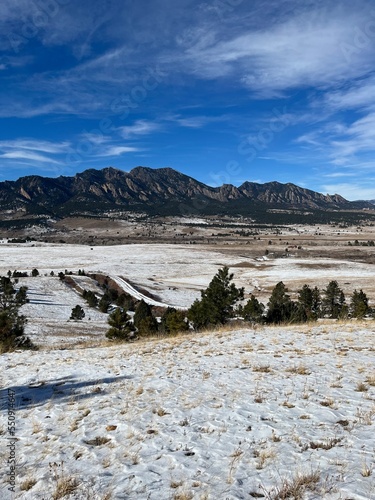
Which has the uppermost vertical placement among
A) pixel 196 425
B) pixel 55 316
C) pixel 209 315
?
pixel 196 425

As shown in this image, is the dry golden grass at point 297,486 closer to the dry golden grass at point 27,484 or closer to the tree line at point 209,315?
the dry golden grass at point 27,484

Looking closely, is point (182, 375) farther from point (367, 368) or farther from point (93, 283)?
point (93, 283)

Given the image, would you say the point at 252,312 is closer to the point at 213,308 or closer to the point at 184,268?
the point at 213,308

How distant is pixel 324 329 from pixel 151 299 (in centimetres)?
6387

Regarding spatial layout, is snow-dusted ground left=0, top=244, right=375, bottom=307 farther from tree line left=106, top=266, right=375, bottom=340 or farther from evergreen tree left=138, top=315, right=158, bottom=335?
evergreen tree left=138, top=315, right=158, bottom=335

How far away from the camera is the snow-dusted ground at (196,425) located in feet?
19.1

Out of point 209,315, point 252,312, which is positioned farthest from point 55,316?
point 252,312

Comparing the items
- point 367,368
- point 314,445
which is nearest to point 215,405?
point 314,445

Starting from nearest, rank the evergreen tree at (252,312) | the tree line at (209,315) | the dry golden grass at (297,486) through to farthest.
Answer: the dry golden grass at (297,486) → the tree line at (209,315) → the evergreen tree at (252,312)

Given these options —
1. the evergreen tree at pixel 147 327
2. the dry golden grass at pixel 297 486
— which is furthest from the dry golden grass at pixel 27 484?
the evergreen tree at pixel 147 327

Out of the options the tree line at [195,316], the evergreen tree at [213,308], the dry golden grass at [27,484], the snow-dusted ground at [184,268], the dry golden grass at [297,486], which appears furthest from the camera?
the snow-dusted ground at [184,268]

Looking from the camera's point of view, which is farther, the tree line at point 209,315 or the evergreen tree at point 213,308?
the evergreen tree at point 213,308

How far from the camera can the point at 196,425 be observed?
8023 mm

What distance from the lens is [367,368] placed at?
465 inches
